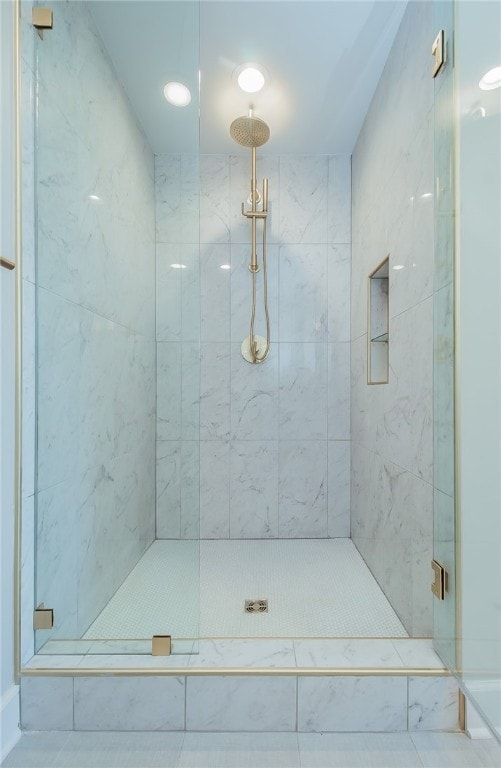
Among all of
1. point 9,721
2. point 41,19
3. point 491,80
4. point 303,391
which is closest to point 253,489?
point 303,391

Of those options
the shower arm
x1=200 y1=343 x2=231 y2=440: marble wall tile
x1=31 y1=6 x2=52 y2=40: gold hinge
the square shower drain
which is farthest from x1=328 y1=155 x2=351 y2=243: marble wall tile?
the square shower drain

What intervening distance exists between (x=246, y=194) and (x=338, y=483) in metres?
1.66

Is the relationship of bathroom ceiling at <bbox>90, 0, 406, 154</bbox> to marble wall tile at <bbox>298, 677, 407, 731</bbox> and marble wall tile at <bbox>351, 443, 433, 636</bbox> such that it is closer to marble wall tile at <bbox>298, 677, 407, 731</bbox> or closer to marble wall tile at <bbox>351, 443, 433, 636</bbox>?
marble wall tile at <bbox>351, 443, 433, 636</bbox>

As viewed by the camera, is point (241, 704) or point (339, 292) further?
point (339, 292)

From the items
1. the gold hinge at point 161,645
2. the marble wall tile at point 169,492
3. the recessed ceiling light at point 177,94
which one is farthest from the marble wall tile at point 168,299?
the gold hinge at point 161,645

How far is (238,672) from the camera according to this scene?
3.43ft

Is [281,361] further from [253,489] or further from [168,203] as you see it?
[168,203]

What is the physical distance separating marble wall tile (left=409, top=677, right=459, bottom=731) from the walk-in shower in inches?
60.1

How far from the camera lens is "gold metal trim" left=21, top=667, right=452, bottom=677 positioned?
41.0 inches

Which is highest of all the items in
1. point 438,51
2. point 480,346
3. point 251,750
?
point 438,51

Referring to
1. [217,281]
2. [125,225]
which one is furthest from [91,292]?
[217,281]

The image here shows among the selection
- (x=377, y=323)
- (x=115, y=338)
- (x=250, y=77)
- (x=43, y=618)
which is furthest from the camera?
(x=377, y=323)

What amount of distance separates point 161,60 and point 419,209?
969 millimetres

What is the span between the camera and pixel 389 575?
1545 mm
